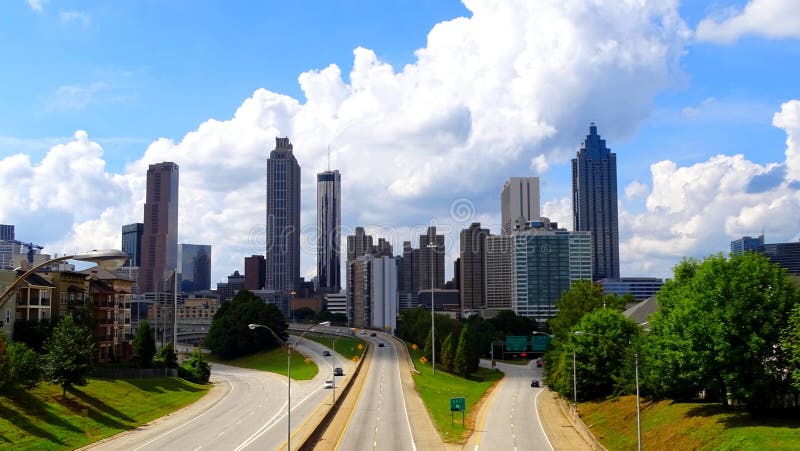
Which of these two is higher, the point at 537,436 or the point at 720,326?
the point at 720,326

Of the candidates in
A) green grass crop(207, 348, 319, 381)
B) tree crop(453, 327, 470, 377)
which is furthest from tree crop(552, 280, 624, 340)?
green grass crop(207, 348, 319, 381)

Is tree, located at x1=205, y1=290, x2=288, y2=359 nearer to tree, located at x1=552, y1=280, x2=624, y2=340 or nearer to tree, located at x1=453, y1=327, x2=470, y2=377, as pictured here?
tree, located at x1=453, y1=327, x2=470, y2=377

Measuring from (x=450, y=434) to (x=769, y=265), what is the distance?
2949 cm

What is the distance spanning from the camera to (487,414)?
80125 mm

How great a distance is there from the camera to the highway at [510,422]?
197 ft

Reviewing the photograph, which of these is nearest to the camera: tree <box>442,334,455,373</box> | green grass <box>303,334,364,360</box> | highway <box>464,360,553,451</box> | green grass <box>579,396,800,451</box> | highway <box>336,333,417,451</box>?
green grass <box>579,396,800,451</box>

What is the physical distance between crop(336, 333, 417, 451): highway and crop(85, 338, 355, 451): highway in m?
4.58

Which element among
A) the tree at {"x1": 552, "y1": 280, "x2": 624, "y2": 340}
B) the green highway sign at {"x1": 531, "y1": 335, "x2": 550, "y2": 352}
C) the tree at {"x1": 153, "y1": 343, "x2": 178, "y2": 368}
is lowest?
the green highway sign at {"x1": 531, "y1": 335, "x2": 550, "y2": 352}

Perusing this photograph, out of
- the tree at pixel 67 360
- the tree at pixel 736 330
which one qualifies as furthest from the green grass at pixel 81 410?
the tree at pixel 736 330

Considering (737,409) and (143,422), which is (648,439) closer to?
(737,409)

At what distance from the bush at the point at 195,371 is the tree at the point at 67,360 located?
3236 centimetres

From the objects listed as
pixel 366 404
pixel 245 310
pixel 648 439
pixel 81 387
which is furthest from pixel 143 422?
pixel 245 310

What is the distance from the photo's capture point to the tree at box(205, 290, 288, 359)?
15512 cm

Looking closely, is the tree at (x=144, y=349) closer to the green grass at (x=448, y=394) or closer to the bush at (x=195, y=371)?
the bush at (x=195, y=371)
